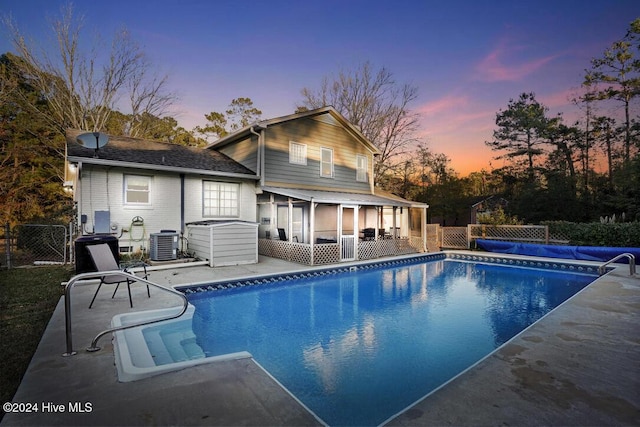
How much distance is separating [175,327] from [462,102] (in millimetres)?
19469

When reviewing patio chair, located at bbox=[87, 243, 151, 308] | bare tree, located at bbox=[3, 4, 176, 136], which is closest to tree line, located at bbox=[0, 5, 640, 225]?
bare tree, located at bbox=[3, 4, 176, 136]

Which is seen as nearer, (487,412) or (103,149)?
(487,412)

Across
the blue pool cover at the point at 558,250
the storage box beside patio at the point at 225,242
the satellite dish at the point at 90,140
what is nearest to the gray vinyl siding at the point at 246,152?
the storage box beside patio at the point at 225,242

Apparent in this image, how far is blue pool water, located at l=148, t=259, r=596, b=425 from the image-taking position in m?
3.85

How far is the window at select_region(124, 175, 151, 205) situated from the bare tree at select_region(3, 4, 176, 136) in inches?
495

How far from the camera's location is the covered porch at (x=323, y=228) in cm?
1171

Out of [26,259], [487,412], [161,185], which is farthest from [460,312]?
[26,259]

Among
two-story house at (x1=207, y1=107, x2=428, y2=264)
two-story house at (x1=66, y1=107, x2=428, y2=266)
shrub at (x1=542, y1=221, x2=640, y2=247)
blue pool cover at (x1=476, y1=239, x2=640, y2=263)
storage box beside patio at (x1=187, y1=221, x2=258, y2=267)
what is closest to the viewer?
storage box beside patio at (x1=187, y1=221, x2=258, y2=267)

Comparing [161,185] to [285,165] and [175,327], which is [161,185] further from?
[175,327]

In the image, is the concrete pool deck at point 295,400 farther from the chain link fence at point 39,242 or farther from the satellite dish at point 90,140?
the chain link fence at point 39,242

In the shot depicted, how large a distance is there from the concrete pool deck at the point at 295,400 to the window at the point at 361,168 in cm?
1363

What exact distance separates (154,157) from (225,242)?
461 centimetres

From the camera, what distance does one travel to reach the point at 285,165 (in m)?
14.2

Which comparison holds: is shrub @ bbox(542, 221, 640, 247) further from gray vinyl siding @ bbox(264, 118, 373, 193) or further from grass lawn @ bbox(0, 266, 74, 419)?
grass lawn @ bbox(0, 266, 74, 419)
